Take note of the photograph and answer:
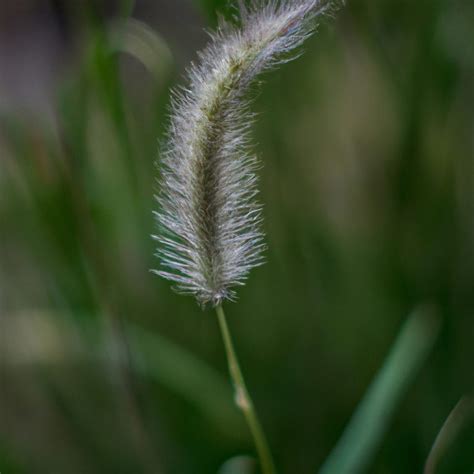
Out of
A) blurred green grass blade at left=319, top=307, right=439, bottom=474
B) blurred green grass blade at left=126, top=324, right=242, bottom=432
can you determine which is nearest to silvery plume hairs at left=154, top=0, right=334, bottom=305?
blurred green grass blade at left=319, top=307, right=439, bottom=474

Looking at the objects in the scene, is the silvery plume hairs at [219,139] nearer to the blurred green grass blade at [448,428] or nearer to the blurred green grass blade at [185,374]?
the blurred green grass blade at [448,428]

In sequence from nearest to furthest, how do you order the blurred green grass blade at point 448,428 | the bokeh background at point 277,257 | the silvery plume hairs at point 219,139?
the silvery plume hairs at point 219,139, the blurred green grass blade at point 448,428, the bokeh background at point 277,257

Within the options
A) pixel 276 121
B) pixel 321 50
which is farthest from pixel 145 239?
pixel 321 50

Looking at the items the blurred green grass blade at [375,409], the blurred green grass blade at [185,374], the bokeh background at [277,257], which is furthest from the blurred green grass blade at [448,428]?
the blurred green grass blade at [185,374]

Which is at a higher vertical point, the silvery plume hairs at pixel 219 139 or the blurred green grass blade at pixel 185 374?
the silvery plume hairs at pixel 219 139

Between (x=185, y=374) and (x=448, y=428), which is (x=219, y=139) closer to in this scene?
(x=448, y=428)

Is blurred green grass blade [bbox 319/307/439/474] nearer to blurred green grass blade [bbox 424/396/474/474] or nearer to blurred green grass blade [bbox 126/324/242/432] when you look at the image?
blurred green grass blade [bbox 424/396/474/474]

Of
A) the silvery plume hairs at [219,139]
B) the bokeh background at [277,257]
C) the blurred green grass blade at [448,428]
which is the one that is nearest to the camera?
the silvery plume hairs at [219,139]
